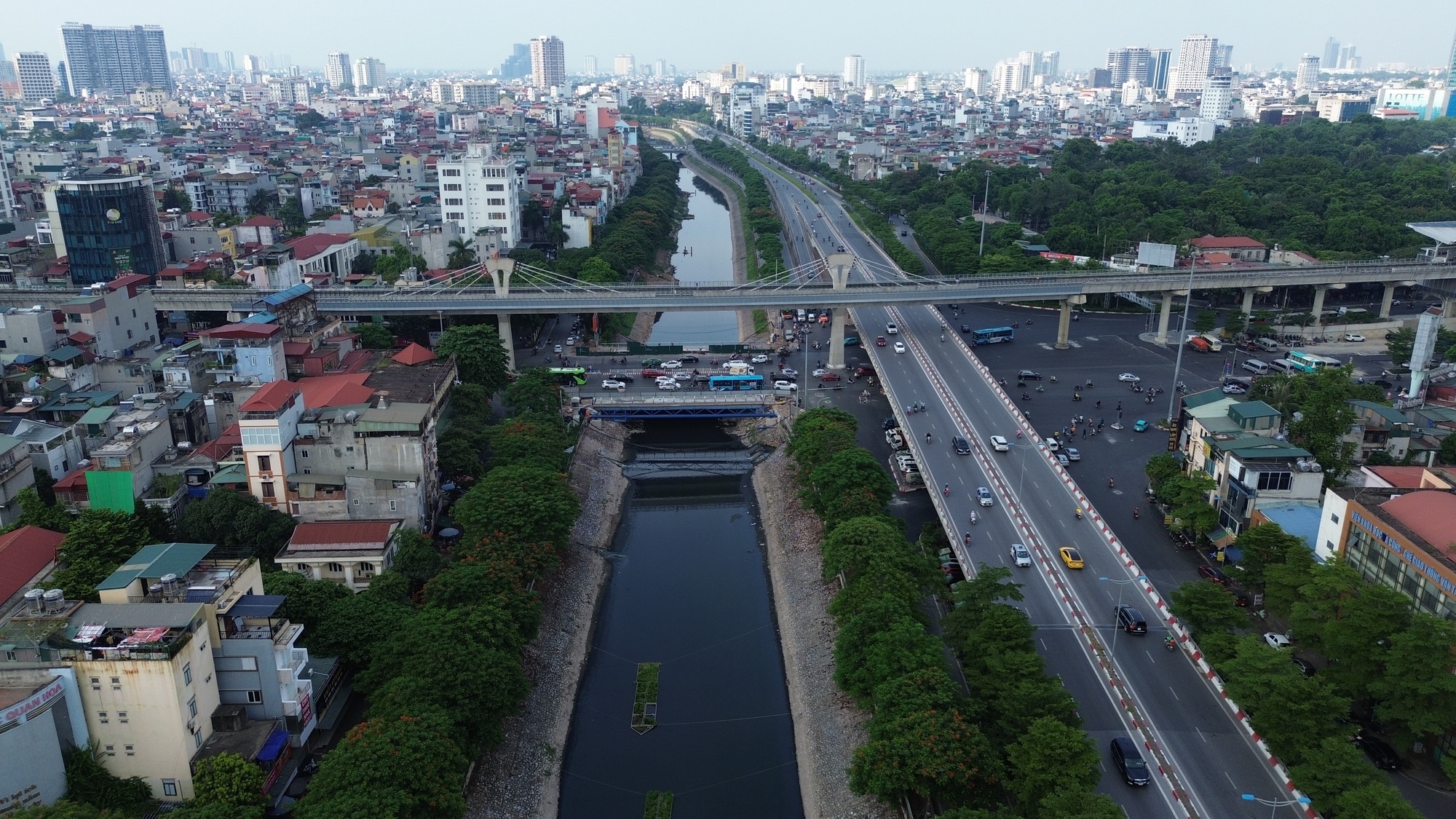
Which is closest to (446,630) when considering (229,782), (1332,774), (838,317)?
(229,782)

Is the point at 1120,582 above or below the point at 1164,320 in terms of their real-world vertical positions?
below

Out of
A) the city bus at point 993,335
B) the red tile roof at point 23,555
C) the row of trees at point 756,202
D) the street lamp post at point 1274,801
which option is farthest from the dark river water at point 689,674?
the row of trees at point 756,202

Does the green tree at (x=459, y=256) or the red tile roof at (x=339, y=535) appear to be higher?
the green tree at (x=459, y=256)

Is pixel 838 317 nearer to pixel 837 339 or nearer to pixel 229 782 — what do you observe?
pixel 837 339

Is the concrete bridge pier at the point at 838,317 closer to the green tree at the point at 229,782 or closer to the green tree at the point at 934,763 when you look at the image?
the green tree at the point at 934,763

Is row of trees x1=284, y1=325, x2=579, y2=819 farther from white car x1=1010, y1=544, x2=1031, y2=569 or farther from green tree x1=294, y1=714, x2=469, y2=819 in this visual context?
white car x1=1010, y1=544, x2=1031, y2=569

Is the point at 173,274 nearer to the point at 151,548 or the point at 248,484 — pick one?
the point at 248,484
